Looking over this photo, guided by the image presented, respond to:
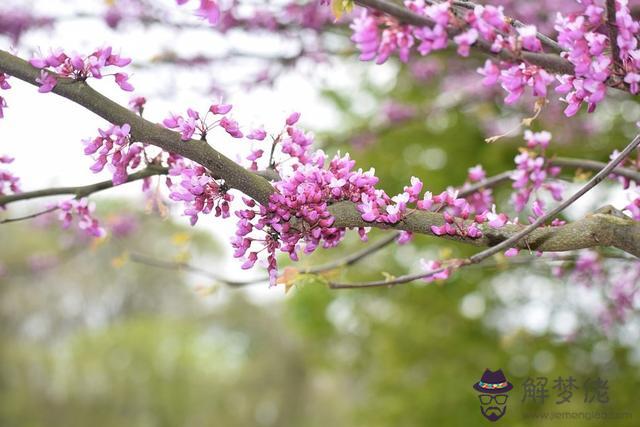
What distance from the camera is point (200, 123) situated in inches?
84.9

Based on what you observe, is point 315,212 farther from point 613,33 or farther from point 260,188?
point 613,33

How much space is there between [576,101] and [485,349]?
7.84 m

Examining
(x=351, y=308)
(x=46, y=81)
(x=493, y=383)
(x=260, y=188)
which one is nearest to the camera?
(x=46, y=81)

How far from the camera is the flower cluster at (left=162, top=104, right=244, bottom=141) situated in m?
2.11

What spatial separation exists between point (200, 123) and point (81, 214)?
3.18 ft

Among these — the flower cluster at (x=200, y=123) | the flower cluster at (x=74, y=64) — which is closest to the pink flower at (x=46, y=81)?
the flower cluster at (x=74, y=64)

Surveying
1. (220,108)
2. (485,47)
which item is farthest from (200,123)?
(485,47)

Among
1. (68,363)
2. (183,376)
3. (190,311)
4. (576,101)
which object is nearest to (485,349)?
(576,101)

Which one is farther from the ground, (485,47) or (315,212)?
(485,47)

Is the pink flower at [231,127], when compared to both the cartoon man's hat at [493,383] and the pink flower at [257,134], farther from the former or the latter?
the cartoon man's hat at [493,383]

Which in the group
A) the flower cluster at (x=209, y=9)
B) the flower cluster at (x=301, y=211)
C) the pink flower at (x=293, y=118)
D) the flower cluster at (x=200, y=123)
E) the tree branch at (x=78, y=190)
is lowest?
the flower cluster at (x=301, y=211)

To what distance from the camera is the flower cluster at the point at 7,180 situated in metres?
2.76

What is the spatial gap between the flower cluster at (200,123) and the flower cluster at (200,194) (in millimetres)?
133

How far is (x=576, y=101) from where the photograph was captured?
81.6 inches
